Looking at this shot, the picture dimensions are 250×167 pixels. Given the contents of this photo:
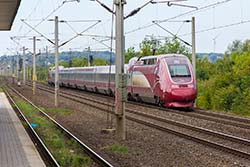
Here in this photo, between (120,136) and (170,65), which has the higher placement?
(170,65)

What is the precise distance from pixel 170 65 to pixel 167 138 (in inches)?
465

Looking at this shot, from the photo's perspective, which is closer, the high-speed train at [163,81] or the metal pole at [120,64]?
the metal pole at [120,64]

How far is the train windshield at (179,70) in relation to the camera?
2849 centimetres

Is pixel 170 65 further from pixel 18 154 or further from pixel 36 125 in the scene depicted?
pixel 18 154

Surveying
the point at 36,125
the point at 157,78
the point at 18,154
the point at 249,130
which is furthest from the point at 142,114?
the point at 18,154

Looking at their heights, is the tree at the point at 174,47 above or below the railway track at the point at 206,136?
above

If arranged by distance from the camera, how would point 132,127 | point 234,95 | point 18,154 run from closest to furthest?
point 18,154 → point 132,127 → point 234,95

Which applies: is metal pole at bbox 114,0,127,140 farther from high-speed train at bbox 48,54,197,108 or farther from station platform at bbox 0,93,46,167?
high-speed train at bbox 48,54,197,108

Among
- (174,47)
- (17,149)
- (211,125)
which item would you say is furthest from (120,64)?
(174,47)

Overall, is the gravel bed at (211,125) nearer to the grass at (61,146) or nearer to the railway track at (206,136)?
the railway track at (206,136)

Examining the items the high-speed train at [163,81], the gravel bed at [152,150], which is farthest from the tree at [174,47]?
the gravel bed at [152,150]

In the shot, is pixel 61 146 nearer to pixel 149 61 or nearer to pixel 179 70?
pixel 179 70

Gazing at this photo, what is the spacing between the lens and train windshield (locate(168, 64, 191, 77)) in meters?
28.5

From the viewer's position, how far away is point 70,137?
1800cm
